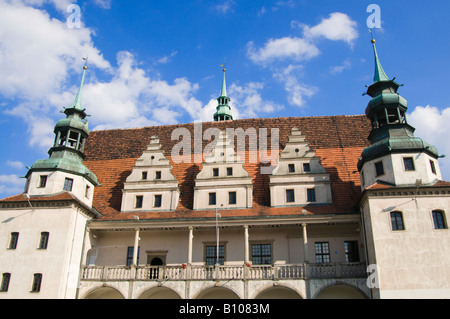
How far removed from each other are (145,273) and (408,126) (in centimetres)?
1436

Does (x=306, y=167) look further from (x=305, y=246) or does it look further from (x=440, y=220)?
(x=440, y=220)

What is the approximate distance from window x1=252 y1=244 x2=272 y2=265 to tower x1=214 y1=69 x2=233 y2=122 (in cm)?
1827

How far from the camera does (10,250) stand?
19672 millimetres

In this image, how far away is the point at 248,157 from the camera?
25.6 meters

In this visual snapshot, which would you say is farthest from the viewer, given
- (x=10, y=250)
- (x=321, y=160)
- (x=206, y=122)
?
(x=206, y=122)

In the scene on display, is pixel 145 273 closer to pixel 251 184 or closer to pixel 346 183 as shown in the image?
pixel 251 184

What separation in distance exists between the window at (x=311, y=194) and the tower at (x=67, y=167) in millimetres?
11388

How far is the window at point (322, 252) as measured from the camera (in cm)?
2059

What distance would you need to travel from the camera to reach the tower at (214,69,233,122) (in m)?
38.0

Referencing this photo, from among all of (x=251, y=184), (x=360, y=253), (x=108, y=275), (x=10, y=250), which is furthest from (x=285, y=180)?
(x=10, y=250)

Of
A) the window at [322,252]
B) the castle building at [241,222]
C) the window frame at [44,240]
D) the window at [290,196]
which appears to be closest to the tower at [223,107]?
the castle building at [241,222]

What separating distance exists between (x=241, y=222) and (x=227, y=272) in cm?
242

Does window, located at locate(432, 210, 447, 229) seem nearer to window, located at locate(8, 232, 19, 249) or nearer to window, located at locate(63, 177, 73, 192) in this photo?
window, located at locate(63, 177, 73, 192)

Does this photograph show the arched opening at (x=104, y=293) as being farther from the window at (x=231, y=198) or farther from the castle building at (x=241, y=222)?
the window at (x=231, y=198)
